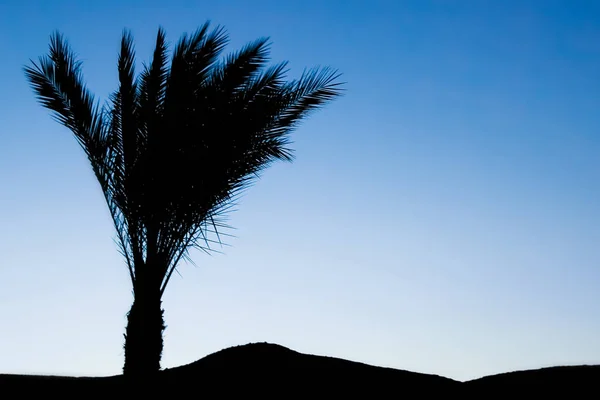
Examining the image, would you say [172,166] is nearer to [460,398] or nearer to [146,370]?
[146,370]

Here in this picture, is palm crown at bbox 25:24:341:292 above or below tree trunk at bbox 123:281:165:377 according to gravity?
above

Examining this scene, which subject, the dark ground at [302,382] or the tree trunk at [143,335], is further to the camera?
the tree trunk at [143,335]

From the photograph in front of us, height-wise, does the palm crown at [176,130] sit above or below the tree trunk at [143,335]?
above

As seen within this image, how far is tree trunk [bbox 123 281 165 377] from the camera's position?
9.28 meters

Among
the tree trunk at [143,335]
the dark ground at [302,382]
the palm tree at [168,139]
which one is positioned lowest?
the dark ground at [302,382]

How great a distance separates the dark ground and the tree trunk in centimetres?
24

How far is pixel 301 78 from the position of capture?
33.3 ft

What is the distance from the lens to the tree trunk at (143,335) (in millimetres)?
9281

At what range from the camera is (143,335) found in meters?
9.30

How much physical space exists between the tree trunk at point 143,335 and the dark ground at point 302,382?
0.24m

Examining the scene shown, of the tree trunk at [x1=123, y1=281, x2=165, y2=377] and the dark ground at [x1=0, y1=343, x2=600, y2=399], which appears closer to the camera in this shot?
the dark ground at [x1=0, y1=343, x2=600, y2=399]

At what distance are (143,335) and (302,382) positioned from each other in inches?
97.1

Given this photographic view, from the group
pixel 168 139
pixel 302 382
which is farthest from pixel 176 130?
pixel 302 382

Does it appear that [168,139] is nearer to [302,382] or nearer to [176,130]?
[176,130]
